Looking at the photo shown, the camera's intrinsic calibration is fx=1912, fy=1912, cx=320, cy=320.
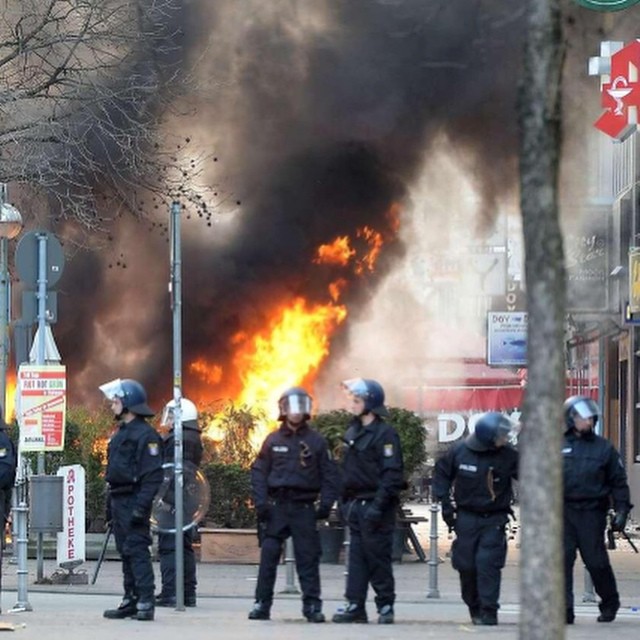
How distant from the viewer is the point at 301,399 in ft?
42.6

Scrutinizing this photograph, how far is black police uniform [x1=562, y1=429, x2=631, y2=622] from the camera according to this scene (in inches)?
518

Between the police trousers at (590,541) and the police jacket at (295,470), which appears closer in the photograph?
the police jacket at (295,470)

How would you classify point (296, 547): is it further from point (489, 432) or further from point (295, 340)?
point (295, 340)

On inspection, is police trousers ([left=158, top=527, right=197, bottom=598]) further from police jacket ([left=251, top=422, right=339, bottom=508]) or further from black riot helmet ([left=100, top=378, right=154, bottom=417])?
black riot helmet ([left=100, top=378, right=154, bottom=417])

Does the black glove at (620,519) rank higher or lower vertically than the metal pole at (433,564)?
higher

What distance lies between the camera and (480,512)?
12898 millimetres

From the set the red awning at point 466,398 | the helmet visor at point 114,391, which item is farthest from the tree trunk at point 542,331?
the red awning at point 466,398

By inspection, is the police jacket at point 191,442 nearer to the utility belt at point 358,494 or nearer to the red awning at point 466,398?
the utility belt at point 358,494

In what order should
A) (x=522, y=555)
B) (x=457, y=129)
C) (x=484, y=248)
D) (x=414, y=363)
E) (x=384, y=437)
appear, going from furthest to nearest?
(x=414, y=363) → (x=484, y=248) → (x=457, y=129) → (x=384, y=437) → (x=522, y=555)

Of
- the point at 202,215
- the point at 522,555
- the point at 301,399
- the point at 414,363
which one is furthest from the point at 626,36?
the point at 522,555

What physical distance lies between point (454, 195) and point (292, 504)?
549 inches

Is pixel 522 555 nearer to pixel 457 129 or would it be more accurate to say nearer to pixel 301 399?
pixel 301 399

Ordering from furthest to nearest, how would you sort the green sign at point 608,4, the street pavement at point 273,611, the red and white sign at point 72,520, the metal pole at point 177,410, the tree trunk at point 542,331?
the green sign at point 608,4
the red and white sign at point 72,520
the metal pole at point 177,410
the street pavement at point 273,611
the tree trunk at point 542,331

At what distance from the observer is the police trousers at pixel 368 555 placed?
506 inches
